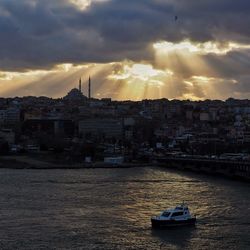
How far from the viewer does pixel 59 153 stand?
69.1m

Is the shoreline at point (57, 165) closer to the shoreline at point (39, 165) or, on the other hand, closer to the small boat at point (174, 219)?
the shoreline at point (39, 165)

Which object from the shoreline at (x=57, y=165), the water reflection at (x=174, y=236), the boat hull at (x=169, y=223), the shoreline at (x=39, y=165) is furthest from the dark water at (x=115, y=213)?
the shoreline at (x=39, y=165)

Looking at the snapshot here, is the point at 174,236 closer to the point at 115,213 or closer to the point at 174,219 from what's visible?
the point at 174,219

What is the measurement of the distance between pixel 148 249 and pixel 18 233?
410 cm

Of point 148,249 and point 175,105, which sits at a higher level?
point 175,105

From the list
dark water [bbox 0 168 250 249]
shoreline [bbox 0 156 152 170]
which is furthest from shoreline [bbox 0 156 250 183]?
dark water [bbox 0 168 250 249]

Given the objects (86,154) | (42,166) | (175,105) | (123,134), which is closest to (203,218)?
(42,166)

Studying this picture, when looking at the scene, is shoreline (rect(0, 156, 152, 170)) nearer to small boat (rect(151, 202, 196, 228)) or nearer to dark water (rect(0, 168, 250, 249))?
dark water (rect(0, 168, 250, 249))

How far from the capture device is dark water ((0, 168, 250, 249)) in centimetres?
2134

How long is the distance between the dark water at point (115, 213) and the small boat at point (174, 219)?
32cm

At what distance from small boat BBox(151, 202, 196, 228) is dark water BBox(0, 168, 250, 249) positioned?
1.06 ft

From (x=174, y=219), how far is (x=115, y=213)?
285 cm

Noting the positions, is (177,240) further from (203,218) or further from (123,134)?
(123,134)

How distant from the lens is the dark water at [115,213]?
70.0 ft
